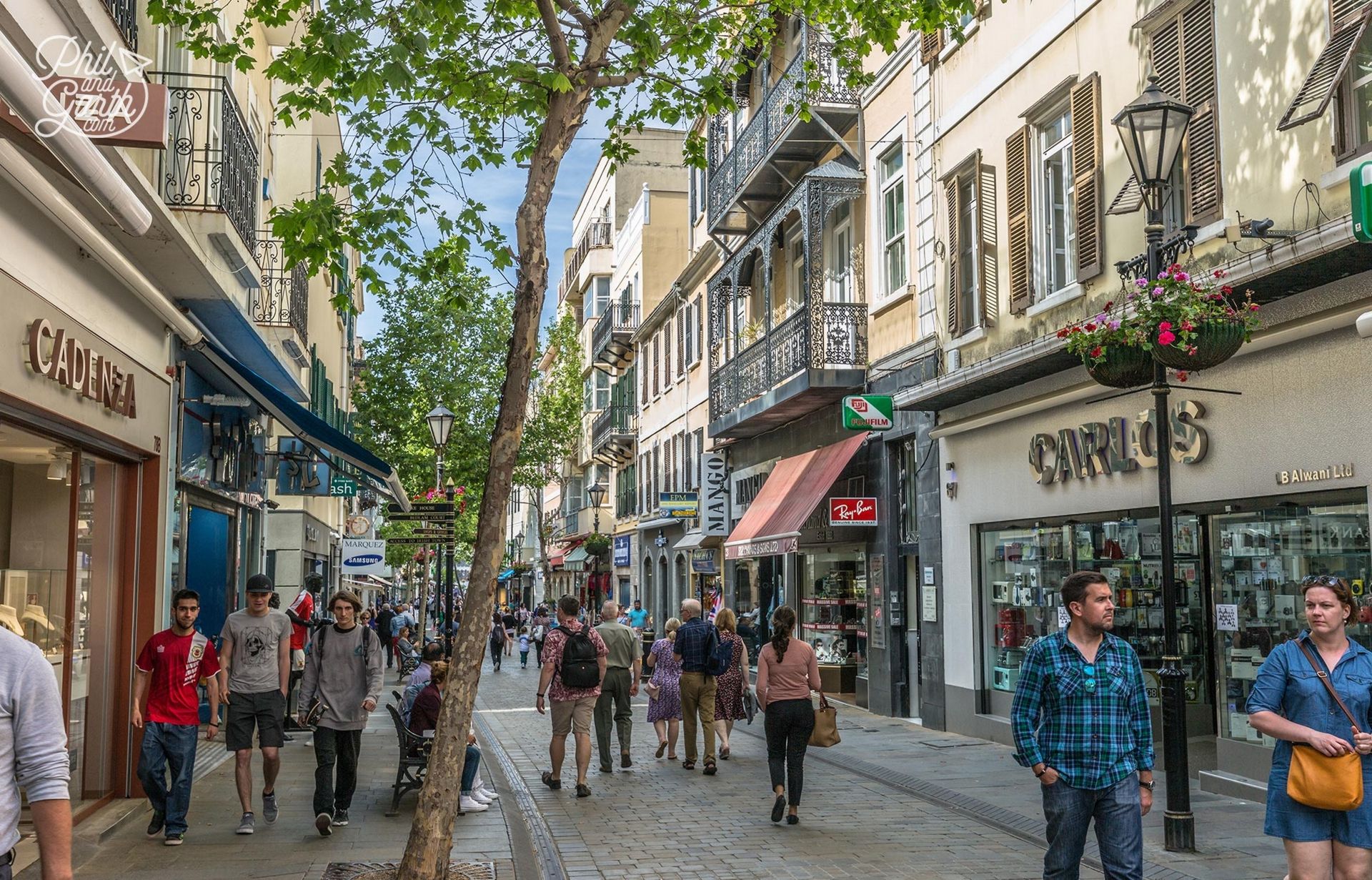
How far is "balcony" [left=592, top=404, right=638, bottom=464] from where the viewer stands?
4334 cm

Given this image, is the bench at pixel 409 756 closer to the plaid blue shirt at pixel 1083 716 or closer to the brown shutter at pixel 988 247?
the plaid blue shirt at pixel 1083 716

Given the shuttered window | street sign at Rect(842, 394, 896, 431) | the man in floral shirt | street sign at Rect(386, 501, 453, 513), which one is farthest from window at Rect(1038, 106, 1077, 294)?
street sign at Rect(386, 501, 453, 513)

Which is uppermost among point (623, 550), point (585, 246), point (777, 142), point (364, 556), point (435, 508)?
point (585, 246)

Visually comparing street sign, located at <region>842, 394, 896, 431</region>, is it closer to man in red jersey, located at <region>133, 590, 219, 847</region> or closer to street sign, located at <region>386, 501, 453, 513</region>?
street sign, located at <region>386, 501, 453, 513</region>

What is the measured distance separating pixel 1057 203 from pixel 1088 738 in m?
9.98

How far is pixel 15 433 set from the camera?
8938 mm

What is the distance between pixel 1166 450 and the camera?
30.5ft

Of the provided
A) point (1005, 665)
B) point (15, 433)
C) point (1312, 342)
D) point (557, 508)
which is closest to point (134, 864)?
point (15, 433)

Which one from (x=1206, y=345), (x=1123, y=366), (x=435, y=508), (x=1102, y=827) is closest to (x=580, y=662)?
(x=1123, y=366)

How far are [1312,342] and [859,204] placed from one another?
11.2 m

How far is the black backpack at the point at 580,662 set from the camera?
40.7ft

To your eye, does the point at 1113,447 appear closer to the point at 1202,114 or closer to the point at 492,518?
the point at 1202,114

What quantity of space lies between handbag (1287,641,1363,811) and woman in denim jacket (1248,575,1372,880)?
0.04m

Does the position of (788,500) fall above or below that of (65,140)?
below
